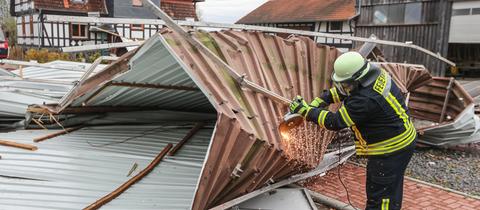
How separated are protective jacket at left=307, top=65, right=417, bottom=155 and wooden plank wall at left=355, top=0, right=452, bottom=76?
579 inches

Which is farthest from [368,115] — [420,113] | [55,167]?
[420,113]

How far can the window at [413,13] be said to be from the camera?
17.8 metres

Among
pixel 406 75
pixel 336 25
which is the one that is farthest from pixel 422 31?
pixel 406 75

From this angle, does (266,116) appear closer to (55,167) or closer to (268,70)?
(268,70)

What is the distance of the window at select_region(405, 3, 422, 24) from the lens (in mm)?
17797

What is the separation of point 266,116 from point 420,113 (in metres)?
5.64

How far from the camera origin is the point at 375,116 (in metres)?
3.59

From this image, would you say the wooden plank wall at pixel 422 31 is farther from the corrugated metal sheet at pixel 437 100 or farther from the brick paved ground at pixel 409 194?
the brick paved ground at pixel 409 194

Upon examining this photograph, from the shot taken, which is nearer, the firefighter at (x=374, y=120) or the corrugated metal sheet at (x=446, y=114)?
the firefighter at (x=374, y=120)

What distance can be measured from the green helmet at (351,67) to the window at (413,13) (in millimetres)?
16029

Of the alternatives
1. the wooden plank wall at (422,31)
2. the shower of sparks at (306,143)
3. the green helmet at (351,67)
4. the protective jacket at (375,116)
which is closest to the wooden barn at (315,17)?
the wooden plank wall at (422,31)

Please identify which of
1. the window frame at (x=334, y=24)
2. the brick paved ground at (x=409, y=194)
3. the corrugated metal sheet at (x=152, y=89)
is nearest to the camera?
the corrugated metal sheet at (x=152, y=89)

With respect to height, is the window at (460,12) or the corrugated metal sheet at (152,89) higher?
the window at (460,12)

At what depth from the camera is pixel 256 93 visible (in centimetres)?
410
